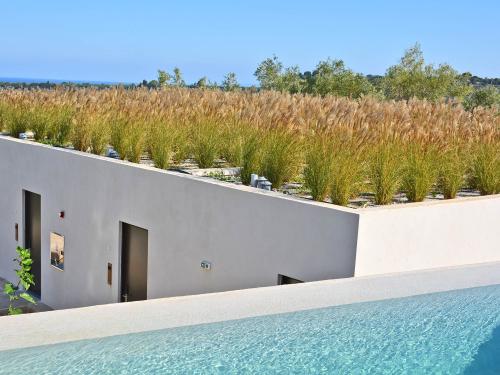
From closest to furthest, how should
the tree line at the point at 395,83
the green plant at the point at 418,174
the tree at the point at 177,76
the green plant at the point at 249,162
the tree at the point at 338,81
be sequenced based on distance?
the green plant at the point at 418,174
the green plant at the point at 249,162
the tree at the point at 338,81
the tree line at the point at 395,83
the tree at the point at 177,76

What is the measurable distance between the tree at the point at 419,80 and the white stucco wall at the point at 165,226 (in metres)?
16.4

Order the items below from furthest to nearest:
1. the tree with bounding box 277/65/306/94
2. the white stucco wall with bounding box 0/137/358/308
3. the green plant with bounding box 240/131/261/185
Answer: the tree with bounding box 277/65/306/94
the green plant with bounding box 240/131/261/185
the white stucco wall with bounding box 0/137/358/308

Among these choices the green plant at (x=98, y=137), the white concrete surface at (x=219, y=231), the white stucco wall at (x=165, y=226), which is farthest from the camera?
the green plant at (x=98, y=137)

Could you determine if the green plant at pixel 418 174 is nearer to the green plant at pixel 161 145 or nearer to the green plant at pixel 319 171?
the green plant at pixel 319 171

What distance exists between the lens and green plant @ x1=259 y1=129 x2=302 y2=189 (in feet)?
24.7

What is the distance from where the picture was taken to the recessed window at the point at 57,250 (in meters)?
9.73

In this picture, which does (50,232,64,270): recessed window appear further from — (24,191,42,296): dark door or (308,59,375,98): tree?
(308,59,375,98): tree

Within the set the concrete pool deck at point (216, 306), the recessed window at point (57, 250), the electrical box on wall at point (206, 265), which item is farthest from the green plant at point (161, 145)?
the concrete pool deck at point (216, 306)

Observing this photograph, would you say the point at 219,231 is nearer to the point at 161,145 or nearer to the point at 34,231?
the point at 161,145

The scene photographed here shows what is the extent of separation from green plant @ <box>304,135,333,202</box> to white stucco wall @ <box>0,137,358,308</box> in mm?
393

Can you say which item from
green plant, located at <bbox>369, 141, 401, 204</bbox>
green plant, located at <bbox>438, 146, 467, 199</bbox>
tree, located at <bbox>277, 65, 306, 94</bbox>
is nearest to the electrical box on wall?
green plant, located at <bbox>369, 141, 401, 204</bbox>

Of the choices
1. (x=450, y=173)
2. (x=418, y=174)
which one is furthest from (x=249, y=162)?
(x=450, y=173)

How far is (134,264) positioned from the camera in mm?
8461

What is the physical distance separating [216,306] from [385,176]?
8.33 ft
